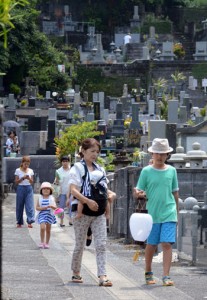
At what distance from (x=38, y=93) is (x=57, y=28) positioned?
2224 centimetres

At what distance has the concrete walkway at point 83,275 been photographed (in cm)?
1345

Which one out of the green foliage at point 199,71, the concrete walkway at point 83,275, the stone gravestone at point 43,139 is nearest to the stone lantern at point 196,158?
the concrete walkway at point 83,275

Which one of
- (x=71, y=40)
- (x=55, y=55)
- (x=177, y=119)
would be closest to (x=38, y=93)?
(x=55, y=55)

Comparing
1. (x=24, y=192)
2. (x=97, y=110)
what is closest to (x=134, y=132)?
(x=97, y=110)

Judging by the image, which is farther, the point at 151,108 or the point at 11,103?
the point at 11,103

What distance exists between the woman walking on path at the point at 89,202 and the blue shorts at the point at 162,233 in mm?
469

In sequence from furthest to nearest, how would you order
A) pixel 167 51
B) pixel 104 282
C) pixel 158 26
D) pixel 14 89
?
pixel 158 26 < pixel 167 51 < pixel 14 89 < pixel 104 282

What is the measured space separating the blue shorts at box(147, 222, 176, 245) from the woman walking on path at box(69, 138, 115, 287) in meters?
0.47

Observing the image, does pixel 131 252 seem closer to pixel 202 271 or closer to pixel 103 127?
pixel 202 271

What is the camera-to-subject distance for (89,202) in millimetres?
14148

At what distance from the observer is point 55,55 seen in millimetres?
76000

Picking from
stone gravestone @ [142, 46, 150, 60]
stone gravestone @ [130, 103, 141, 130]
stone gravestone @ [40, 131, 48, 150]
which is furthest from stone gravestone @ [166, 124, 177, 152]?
stone gravestone @ [142, 46, 150, 60]

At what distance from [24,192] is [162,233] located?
10204 millimetres

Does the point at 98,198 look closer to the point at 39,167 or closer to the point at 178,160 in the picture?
the point at 178,160
